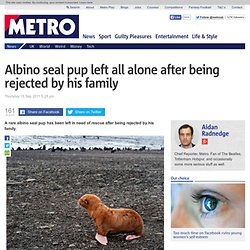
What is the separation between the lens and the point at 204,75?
197 centimetres

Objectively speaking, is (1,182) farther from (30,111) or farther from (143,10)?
(143,10)

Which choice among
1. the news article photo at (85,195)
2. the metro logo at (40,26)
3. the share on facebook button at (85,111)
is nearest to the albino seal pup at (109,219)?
the news article photo at (85,195)

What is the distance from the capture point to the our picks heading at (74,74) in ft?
6.41

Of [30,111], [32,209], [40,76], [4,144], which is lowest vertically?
[32,209]

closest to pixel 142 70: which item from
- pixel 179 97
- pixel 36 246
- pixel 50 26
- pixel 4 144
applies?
pixel 179 97

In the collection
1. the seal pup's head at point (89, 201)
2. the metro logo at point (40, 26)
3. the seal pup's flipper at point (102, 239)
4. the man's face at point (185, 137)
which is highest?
the metro logo at point (40, 26)

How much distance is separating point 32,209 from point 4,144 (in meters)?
0.27

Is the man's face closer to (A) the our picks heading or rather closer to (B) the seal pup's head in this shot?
(A) the our picks heading

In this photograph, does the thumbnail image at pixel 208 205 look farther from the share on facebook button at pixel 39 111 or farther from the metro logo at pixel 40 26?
the metro logo at pixel 40 26

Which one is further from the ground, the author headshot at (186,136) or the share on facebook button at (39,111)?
the share on facebook button at (39,111)

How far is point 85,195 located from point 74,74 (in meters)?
0.47

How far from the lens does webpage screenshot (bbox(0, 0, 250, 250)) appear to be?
1.96 metres

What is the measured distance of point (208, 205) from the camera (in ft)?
6.50

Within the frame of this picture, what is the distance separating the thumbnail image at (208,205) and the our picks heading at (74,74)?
0.45 meters
